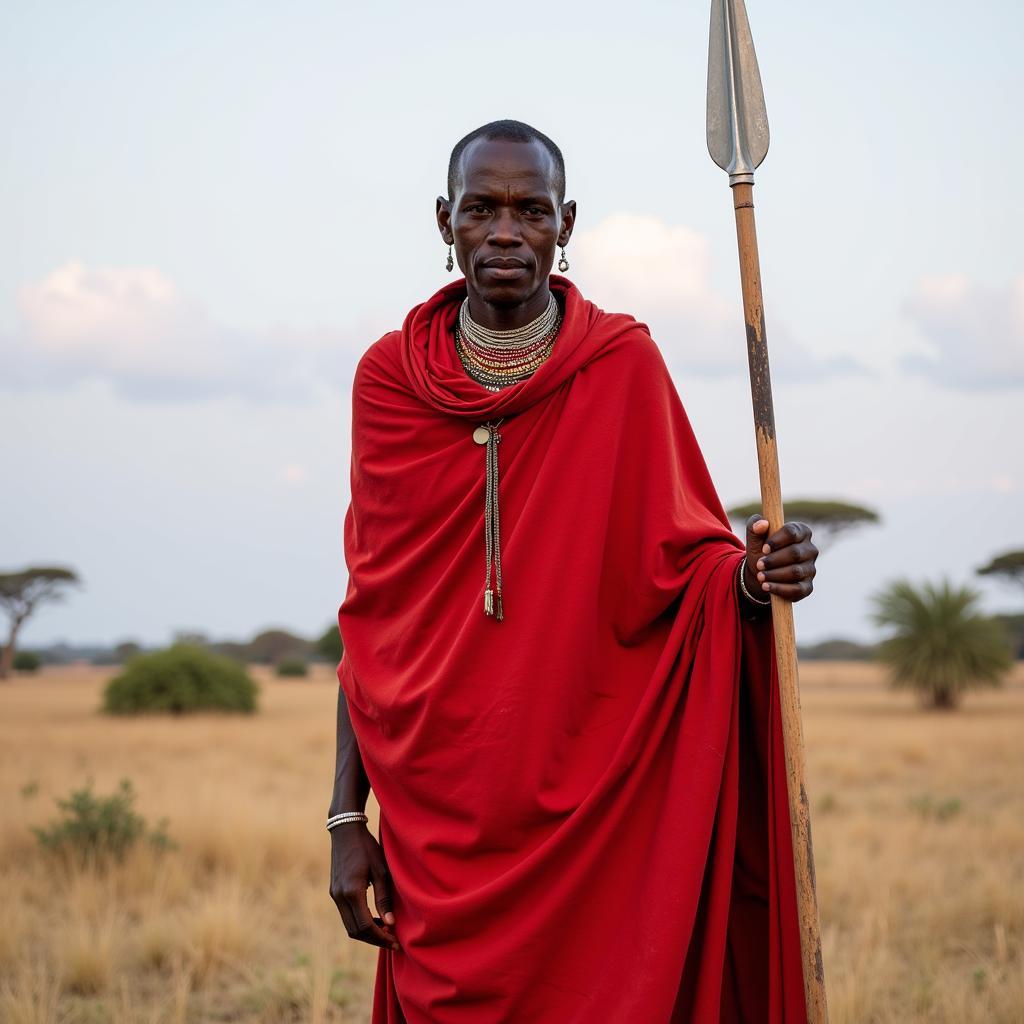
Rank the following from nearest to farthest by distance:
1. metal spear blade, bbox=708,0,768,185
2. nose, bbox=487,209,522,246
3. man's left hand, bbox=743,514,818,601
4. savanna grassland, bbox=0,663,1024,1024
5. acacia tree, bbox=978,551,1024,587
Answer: man's left hand, bbox=743,514,818,601, metal spear blade, bbox=708,0,768,185, nose, bbox=487,209,522,246, savanna grassland, bbox=0,663,1024,1024, acacia tree, bbox=978,551,1024,587

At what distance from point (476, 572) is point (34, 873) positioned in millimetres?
5958

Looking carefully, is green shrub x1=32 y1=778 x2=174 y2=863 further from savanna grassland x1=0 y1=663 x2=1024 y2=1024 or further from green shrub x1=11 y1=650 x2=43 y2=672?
green shrub x1=11 y1=650 x2=43 y2=672

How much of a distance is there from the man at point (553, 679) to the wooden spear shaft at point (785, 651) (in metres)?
0.11

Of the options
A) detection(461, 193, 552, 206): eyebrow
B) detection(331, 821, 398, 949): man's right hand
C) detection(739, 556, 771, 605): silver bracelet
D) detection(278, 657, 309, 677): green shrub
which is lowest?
detection(331, 821, 398, 949): man's right hand

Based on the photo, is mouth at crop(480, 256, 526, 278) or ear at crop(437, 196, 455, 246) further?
ear at crop(437, 196, 455, 246)

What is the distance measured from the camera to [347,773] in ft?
10.9

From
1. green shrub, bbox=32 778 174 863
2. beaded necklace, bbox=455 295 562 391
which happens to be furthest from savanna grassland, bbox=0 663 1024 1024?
beaded necklace, bbox=455 295 562 391

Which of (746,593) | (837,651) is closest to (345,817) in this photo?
(746,593)

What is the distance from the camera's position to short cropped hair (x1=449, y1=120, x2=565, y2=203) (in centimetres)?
313

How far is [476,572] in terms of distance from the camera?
3.02 meters

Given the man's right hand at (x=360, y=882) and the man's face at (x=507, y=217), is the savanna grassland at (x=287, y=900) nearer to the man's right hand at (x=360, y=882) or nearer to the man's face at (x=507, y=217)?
the man's right hand at (x=360, y=882)

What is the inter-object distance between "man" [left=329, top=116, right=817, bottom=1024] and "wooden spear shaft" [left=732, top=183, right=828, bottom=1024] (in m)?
0.11

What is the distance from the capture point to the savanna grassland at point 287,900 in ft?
17.1

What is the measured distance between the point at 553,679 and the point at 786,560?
63cm
